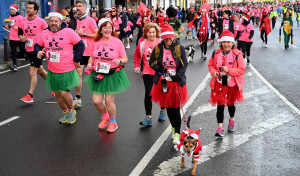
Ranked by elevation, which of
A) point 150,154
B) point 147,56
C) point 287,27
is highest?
point 287,27

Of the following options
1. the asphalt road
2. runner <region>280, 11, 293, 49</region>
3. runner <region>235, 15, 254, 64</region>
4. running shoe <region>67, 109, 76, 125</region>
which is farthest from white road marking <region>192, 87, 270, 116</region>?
runner <region>280, 11, 293, 49</region>

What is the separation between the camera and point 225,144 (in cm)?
586

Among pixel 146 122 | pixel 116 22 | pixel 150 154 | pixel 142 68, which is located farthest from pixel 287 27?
pixel 150 154

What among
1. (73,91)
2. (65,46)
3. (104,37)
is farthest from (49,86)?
(73,91)

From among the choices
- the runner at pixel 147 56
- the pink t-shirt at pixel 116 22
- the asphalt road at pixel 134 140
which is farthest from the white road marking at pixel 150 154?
the pink t-shirt at pixel 116 22

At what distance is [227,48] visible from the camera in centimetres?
610

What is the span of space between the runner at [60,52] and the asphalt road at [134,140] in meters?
0.81

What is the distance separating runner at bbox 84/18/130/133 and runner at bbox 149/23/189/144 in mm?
795

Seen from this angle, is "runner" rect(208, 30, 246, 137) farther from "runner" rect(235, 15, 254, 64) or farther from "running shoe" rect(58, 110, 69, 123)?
"runner" rect(235, 15, 254, 64)

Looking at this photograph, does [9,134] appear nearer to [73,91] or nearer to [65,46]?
[65,46]

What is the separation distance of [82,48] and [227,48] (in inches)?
96.4

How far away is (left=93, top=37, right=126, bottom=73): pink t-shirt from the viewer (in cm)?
620

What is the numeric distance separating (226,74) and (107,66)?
6.28 ft

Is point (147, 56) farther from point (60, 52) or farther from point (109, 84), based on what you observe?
point (60, 52)
